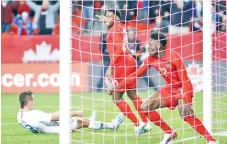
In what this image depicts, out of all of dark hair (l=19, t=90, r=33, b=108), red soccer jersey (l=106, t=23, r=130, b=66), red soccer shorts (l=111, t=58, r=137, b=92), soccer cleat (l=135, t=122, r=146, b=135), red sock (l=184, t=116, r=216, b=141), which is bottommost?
red sock (l=184, t=116, r=216, b=141)

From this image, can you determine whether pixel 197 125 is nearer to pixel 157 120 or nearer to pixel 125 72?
pixel 157 120

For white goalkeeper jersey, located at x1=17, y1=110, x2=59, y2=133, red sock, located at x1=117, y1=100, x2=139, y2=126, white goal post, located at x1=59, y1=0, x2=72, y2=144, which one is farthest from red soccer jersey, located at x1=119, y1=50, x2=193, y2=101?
white goalkeeper jersey, located at x1=17, y1=110, x2=59, y2=133

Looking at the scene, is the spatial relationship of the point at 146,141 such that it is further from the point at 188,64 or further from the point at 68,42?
the point at 188,64

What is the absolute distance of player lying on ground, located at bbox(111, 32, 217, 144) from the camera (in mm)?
10055

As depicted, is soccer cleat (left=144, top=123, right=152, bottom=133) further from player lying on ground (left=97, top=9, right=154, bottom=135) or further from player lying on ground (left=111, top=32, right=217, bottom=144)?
player lying on ground (left=111, top=32, right=217, bottom=144)

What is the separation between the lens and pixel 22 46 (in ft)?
64.8

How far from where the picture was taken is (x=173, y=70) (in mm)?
10180

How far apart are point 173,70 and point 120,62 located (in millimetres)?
1550

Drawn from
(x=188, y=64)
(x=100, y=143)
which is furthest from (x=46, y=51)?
(x=100, y=143)

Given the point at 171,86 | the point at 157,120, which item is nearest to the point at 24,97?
the point at 157,120

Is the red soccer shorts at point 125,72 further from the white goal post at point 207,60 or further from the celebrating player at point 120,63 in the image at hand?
the white goal post at point 207,60

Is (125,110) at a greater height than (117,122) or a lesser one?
greater

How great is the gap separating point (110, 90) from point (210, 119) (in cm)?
137

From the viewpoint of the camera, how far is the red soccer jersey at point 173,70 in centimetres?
1003
